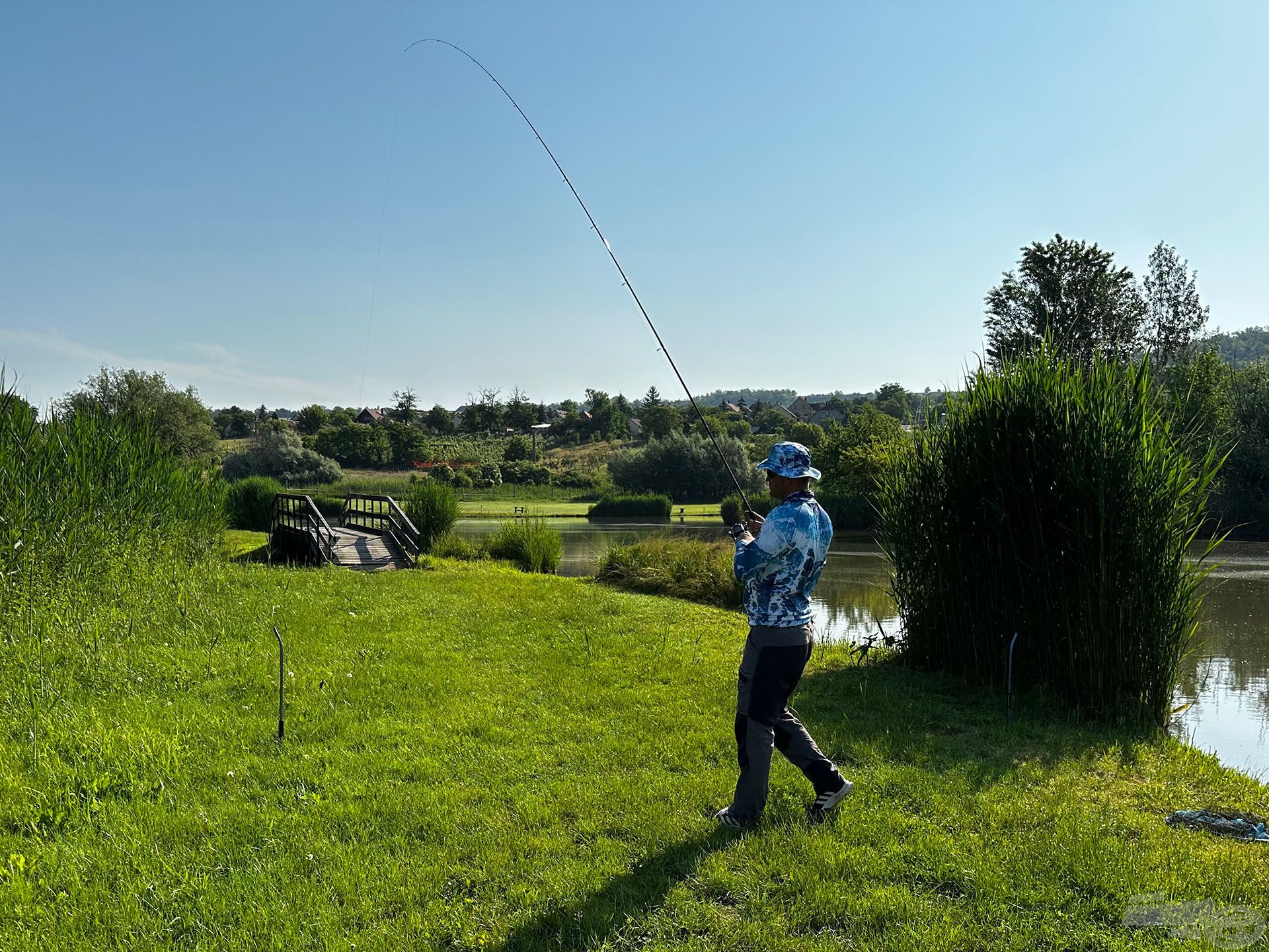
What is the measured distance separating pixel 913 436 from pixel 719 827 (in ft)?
20.7

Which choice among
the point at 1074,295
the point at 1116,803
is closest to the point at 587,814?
the point at 1116,803

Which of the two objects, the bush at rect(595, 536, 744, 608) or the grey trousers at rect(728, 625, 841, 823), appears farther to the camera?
the bush at rect(595, 536, 744, 608)

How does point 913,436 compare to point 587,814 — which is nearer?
point 587,814

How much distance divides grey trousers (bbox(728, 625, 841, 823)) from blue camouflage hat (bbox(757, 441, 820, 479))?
83cm

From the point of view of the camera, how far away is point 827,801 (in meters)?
4.72

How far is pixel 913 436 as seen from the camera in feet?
31.8

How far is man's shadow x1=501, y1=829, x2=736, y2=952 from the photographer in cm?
356

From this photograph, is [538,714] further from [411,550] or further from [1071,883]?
[411,550]

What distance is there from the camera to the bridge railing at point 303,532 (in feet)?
58.8

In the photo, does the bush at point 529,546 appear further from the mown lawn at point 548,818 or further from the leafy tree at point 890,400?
the leafy tree at point 890,400

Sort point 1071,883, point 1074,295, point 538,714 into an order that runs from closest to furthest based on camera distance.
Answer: point 1071,883 → point 538,714 → point 1074,295

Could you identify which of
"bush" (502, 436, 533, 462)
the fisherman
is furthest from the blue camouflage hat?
"bush" (502, 436, 533, 462)

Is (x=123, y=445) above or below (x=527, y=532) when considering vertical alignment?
above

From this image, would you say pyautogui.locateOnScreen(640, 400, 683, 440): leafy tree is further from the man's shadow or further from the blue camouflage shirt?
the man's shadow
